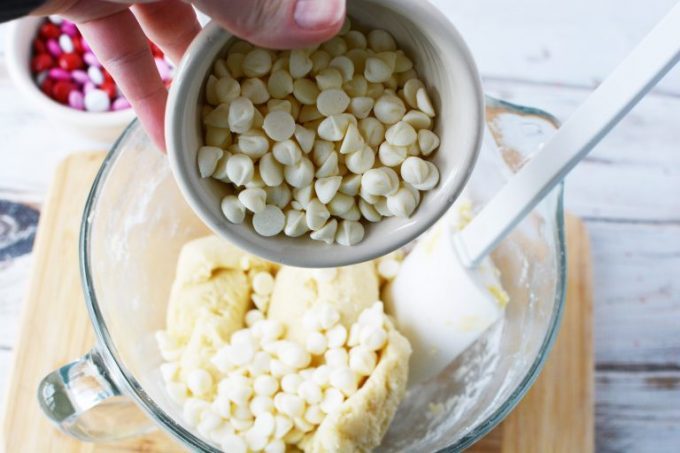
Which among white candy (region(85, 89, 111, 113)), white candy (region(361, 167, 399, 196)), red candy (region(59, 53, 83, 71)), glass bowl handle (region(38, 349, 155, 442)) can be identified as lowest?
glass bowl handle (region(38, 349, 155, 442))

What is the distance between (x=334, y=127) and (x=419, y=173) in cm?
10

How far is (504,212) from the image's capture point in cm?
99

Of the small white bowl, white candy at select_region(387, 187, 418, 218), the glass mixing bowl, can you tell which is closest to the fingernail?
white candy at select_region(387, 187, 418, 218)

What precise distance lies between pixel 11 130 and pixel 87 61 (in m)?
0.19

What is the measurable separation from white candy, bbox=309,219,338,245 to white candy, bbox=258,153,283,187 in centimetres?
7

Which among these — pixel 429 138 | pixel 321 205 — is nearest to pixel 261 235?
pixel 321 205

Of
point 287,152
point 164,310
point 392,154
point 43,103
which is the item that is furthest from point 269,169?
point 43,103

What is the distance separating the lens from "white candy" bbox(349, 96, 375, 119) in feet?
2.85

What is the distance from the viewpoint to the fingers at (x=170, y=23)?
109 centimetres

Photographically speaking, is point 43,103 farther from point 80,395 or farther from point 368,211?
point 368,211

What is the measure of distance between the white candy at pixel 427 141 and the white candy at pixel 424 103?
0.07 feet

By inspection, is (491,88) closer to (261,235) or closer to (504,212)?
(504,212)

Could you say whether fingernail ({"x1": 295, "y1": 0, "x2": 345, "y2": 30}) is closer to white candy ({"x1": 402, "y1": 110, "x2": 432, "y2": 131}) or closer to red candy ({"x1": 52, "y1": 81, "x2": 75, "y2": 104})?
white candy ({"x1": 402, "y1": 110, "x2": 432, "y2": 131})

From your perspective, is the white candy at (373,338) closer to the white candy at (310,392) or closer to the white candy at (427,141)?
the white candy at (310,392)
